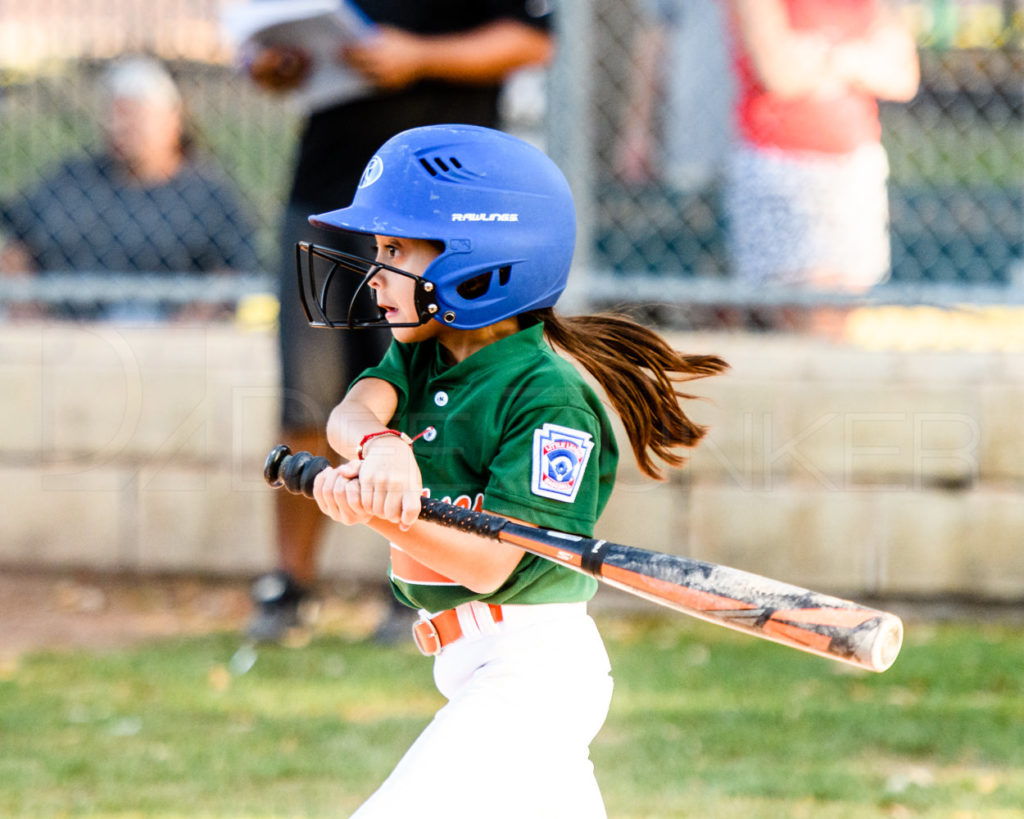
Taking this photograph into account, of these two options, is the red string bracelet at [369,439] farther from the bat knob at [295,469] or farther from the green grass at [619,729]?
the green grass at [619,729]

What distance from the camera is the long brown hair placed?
225 cm

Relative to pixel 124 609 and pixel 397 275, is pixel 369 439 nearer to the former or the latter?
pixel 397 275

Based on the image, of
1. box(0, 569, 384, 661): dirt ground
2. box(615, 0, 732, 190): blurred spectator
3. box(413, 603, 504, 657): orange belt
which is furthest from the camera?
box(615, 0, 732, 190): blurred spectator

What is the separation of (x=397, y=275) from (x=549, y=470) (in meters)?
0.37

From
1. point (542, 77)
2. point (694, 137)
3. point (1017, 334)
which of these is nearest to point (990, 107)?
point (1017, 334)

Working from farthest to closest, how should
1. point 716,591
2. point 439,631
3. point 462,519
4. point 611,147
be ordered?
point 611,147, point 439,631, point 462,519, point 716,591

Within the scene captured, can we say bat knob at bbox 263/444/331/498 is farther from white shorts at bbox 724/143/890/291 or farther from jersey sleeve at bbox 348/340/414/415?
white shorts at bbox 724/143/890/291

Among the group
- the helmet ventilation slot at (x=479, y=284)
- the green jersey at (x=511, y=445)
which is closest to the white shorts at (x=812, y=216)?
the green jersey at (x=511, y=445)

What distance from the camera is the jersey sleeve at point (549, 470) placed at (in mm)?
2029

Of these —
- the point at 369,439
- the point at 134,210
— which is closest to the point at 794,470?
the point at 134,210

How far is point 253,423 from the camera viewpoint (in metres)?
5.06

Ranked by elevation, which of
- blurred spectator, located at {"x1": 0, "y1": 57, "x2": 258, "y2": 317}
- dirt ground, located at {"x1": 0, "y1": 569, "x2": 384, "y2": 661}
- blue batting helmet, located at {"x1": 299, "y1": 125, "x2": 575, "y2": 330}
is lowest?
dirt ground, located at {"x1": 0, "y1": 569, "x2": 384, "y2": 661}

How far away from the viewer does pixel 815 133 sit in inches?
192

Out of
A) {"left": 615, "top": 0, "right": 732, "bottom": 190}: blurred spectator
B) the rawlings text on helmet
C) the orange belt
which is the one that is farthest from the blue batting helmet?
{"left": 615, "top": 0, "right": 732, "bottom": 190}: blurred spectator
